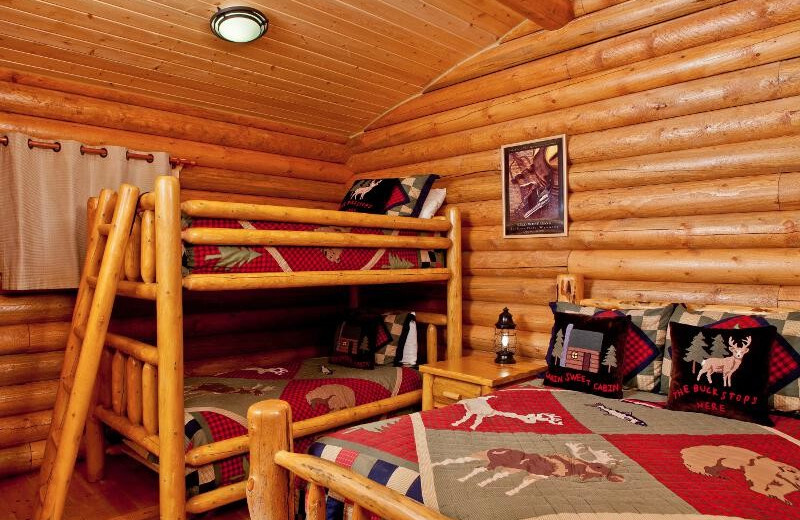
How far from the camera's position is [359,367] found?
3713 millimetres

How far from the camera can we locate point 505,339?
11.7ft

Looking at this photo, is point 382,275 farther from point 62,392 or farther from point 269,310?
point 62,392

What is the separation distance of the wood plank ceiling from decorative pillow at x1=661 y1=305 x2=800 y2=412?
2272 mm

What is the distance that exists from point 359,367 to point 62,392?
5.47 ft

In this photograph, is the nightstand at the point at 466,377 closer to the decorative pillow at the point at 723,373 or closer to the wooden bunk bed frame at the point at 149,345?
the wooden bunk bed frame at the point at 149,345

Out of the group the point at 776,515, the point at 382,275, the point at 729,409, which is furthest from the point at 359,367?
the point at 776,515

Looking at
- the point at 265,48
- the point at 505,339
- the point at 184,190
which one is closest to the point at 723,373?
the point at 505,339

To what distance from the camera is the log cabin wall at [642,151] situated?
2709mm

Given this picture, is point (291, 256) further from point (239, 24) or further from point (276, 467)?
Result: point (276, 467)

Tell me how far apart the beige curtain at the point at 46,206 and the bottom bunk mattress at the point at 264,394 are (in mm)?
1053

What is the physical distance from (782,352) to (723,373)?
0.28m

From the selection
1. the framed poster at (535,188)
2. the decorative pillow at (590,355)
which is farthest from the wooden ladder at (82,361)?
the framed poster at (535,188)

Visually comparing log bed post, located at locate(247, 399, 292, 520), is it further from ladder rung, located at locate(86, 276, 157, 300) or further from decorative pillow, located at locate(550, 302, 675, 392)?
decorative pillow, located at locate(550, 302, 675, 392)

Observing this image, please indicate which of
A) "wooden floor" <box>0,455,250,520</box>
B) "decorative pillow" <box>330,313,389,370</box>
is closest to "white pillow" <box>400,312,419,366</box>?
"decorative pillow" <box>330,313,389,370</box>
